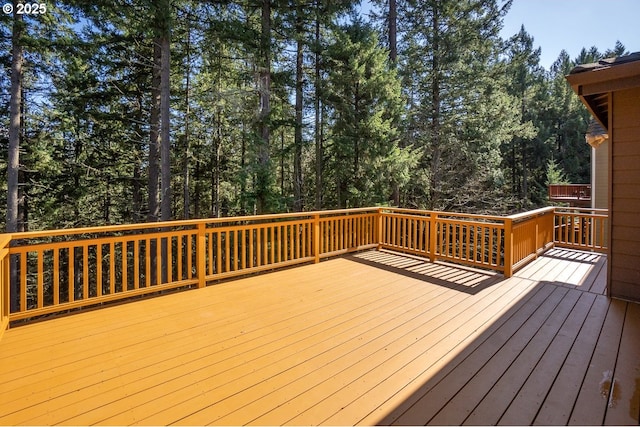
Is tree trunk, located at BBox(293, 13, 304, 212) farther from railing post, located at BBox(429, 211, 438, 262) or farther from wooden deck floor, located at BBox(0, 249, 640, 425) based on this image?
wooden deck floor, located at BBox(0, 249, 640, 425)

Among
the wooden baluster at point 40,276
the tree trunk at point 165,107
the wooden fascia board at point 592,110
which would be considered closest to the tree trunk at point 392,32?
the tree trunk at point 165,107

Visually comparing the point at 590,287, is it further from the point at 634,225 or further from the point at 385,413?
the point at 385,413

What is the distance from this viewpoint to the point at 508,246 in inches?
184

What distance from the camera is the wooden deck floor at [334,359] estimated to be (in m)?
1.91

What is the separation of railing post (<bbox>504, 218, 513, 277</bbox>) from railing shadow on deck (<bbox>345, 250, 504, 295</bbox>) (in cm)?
13

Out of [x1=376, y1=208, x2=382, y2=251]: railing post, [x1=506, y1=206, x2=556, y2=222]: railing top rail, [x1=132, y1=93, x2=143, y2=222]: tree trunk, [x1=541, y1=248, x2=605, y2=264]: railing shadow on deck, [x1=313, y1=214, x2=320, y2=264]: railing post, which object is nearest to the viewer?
[x1=506, y1=206, x2=556, y2=222]: railing top rail

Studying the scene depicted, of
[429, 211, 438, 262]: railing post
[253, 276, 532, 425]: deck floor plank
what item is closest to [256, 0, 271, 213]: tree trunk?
[429, 211, 438, 262]: railing post

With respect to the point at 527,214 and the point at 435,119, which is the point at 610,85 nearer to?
the point at 527,214

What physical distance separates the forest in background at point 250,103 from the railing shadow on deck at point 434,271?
10.2 ft

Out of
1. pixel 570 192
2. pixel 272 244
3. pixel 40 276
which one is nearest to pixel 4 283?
pixel 40 276

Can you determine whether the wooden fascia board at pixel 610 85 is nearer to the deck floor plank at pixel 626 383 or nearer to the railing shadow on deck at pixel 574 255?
the deck floor plank at pixel 626 383

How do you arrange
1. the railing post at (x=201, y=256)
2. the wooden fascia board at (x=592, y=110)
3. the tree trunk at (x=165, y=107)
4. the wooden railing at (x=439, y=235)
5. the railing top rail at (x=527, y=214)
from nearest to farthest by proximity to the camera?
the wooden fascia board at (x=592, y=110) < the railing post at (x=201, y=256) < the railing top rail at (x=527, y=214) < the wooden railing at (x=439, y=235) < the tree trunk at (x=165, y=107)

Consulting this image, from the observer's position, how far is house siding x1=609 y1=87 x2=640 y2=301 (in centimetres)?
353

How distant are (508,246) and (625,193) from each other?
1.44 metres
